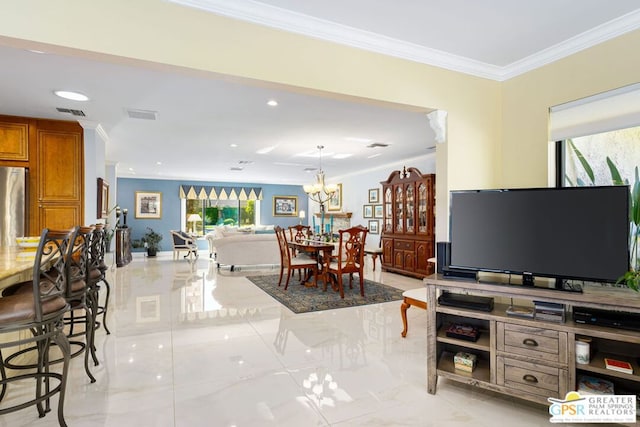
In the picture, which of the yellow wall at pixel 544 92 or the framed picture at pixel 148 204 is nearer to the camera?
the yellow wall at pixel 544 92

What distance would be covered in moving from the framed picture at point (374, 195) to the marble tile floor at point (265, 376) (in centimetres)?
489

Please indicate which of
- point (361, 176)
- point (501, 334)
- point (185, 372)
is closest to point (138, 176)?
point (361, 176)

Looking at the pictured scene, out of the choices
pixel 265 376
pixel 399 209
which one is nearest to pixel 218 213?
pixel 399 209

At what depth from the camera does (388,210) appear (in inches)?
297

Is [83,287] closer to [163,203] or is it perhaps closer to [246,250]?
[246,250]

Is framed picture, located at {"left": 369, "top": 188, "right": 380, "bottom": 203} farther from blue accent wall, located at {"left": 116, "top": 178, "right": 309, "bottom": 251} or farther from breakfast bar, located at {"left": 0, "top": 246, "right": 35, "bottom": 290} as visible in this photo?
breakfast bar, located at {"left": 0, "top": 246, "right": 35, "bottom": 290}

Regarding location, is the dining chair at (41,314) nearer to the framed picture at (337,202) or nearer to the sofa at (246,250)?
the sofa at (246,250)

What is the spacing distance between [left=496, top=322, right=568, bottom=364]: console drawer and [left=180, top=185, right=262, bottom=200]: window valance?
1033 cm

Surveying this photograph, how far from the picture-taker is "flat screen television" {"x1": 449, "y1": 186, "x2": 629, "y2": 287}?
192cm

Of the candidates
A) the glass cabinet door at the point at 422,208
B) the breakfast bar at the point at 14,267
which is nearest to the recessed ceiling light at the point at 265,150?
the glass cabinet door at the point at 422,208

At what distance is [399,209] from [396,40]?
4.88 metres

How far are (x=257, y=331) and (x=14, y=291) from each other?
1978 mm

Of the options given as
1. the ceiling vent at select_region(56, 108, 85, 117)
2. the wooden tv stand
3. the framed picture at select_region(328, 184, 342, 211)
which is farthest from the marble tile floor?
the framed picture at select_region(328, 184, 342, 211)

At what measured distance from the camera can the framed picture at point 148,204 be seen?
1030 centimetres
